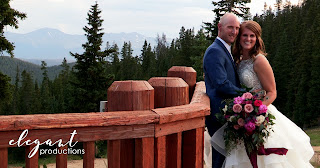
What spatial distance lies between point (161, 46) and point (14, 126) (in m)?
123

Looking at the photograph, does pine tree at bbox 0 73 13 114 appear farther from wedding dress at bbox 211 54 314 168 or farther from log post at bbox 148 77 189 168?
log post at bbox 148 77 189 168

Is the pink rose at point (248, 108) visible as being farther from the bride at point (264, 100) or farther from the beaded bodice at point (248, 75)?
the beaded bodice at point (248, 75)

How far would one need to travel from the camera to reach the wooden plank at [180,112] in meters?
2.03

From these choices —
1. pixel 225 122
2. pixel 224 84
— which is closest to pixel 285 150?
pixel 225 122

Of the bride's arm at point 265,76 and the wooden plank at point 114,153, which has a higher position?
the bride's arm at point 265,76

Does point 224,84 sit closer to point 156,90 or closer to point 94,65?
point 156,90

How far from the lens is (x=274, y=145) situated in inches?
125

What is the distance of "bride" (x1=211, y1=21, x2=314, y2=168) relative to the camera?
3.15 meters

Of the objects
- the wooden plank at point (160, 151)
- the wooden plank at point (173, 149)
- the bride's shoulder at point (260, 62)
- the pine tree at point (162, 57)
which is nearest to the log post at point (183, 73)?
the bride's shoulder at point (260, 62)

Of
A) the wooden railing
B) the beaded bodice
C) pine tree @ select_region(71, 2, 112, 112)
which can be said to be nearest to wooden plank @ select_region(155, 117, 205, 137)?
the wooden railing

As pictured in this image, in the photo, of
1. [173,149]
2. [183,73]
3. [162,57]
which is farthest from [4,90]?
[162,57]

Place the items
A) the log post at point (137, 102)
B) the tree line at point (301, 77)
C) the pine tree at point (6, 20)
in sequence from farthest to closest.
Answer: the tree line at point (301, 77) → the pine tree at point (6, 20) → the log post at point (137, 102)

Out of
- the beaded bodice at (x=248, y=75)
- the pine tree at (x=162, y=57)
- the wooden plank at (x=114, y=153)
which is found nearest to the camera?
the wooden plank at (x=114, y=153)

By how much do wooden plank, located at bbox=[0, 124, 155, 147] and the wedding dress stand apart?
4.40ft
